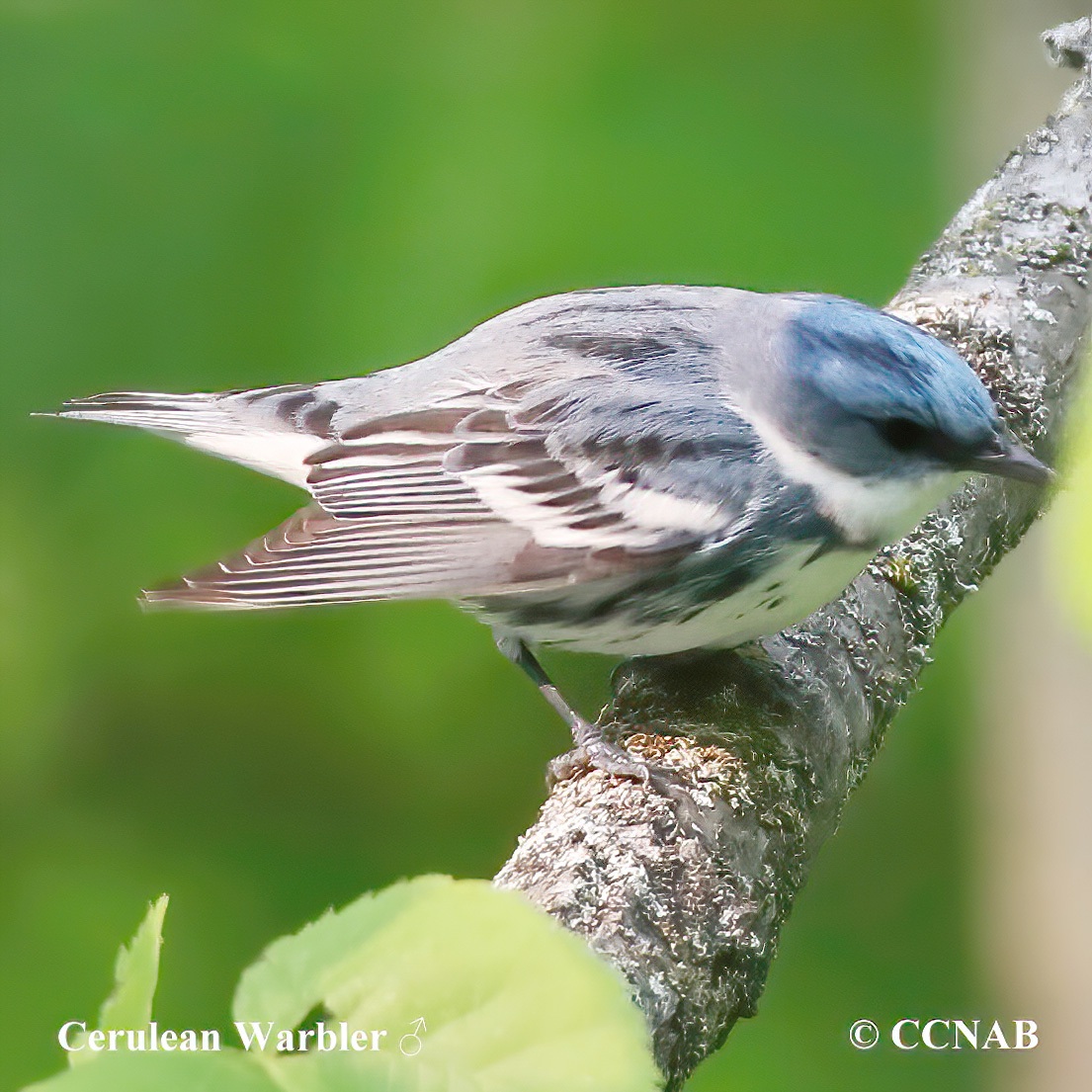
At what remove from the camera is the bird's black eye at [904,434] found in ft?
5.32

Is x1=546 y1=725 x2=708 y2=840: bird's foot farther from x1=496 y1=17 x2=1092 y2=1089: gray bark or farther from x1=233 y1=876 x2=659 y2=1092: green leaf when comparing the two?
x1=233 y1=876 x2=659 y2=1092: green leaf

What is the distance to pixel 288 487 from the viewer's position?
9.89ft

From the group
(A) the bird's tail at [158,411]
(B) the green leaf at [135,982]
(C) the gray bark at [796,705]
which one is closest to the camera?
(B) the green leaf at [135,982]

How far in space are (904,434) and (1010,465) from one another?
0.14m

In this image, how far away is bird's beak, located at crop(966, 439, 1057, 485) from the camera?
162 centimetres

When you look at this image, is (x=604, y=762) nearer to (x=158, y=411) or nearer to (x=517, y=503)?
(x=517, y=503)

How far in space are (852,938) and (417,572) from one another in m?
1.93

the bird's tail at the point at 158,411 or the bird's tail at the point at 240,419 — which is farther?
the bird's tail at the point at 158,411

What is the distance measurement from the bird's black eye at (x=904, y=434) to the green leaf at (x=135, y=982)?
4.22ft

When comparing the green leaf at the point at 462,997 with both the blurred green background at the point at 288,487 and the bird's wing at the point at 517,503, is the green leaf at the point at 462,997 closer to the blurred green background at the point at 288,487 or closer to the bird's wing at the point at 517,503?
the bird's wing at the point at 517,503

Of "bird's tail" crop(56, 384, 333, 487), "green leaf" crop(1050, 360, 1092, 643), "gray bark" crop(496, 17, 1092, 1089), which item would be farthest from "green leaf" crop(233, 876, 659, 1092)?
"bird's tail" crop(56, 384, 333, 487)

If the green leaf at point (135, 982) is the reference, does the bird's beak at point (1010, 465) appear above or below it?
above

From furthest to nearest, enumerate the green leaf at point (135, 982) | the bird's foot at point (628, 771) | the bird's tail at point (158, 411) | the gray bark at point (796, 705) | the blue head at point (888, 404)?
the bird's tail at point (158, 411)
the blue head at point (888, 404)
the bird's foot at point (628, 771)
the gray bark at point (796, 705)
the green leaf at point (135, 982)

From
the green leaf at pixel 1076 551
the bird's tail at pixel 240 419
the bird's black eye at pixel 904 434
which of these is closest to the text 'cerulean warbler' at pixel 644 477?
the bird's black eye at pixel 904 434
